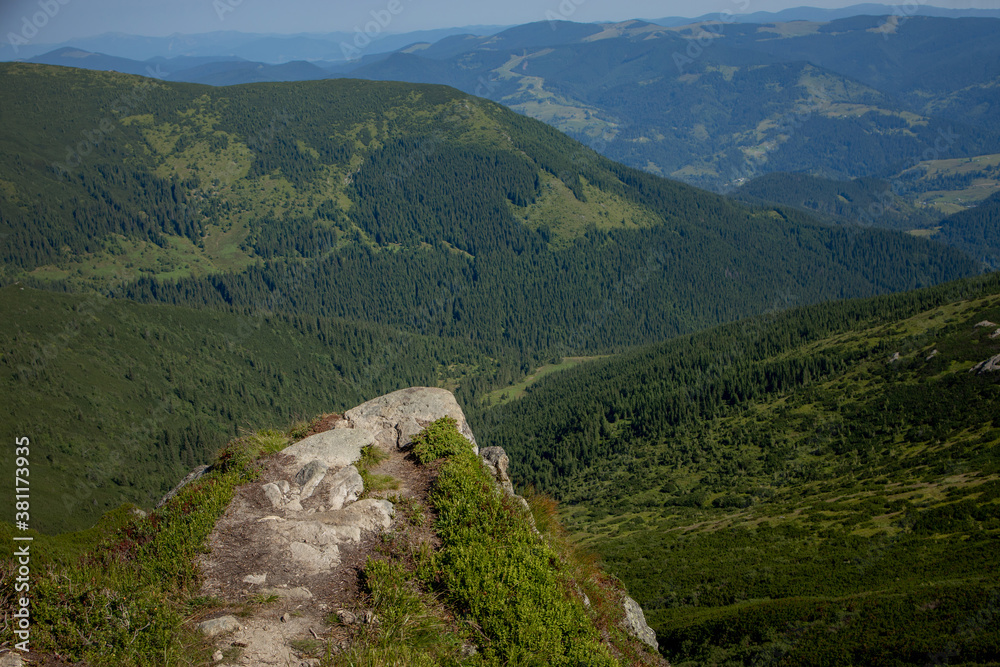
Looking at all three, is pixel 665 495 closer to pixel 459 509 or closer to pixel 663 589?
pixel 663 589

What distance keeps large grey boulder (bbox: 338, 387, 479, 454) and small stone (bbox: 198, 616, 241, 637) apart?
10.3 metres

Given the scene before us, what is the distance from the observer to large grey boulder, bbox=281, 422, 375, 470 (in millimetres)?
24453

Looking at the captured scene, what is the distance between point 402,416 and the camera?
28.4 m

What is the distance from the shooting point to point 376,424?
1099 inches

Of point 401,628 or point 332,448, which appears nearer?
point 401,628

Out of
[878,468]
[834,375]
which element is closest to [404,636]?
[878,468]

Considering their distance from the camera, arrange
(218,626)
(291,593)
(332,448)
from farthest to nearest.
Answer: (332,448), (291,593), (218,626)

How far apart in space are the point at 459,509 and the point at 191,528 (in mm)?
8669

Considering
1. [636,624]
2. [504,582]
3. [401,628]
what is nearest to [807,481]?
[636,624]

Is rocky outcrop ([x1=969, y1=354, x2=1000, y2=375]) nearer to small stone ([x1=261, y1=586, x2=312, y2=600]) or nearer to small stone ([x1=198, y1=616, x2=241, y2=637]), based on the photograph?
small stone ([x1=261, y1=586, x2=312, y2=600])

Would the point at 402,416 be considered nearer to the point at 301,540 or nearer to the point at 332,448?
the point at 332,448

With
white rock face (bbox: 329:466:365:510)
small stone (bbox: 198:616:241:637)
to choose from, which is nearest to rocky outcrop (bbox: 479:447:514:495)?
white rock face (bbox: 329:466:365:510)

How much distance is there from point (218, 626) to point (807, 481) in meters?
107

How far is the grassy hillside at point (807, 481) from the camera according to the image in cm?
4100
